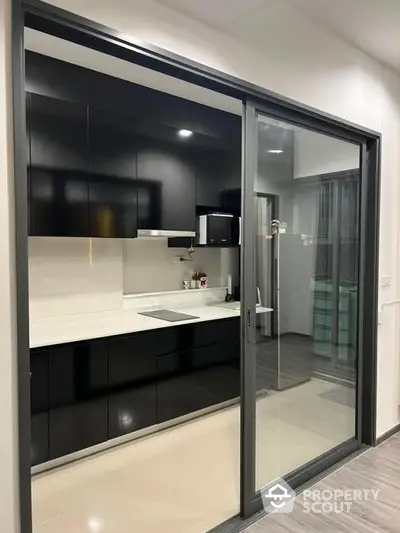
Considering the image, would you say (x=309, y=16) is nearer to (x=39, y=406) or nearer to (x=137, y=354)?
(x=137, y=354)

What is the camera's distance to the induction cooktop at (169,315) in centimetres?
356

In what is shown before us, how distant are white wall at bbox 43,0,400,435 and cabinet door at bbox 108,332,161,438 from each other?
1822mm

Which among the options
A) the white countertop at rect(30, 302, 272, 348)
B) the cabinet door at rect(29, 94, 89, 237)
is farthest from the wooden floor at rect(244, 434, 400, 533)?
the cabinet door at rect(29, 94, 89, 237)

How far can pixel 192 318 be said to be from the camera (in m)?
3.61

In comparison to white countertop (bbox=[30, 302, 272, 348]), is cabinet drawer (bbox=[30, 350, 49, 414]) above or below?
below

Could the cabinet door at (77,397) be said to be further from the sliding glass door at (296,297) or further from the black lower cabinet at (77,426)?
the sliding glass door at (296,297)

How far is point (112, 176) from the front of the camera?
126 inches

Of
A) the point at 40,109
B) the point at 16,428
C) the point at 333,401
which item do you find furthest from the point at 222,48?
the point at 333,401

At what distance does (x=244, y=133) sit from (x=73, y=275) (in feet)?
6.38

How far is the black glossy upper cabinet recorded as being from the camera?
3.08 m

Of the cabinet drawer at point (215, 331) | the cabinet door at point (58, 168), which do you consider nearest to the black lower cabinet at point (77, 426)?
the cabinet drawer at point (215, 331)

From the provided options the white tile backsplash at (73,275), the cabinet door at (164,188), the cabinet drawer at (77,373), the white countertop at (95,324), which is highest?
the cabinet door at (164,188)

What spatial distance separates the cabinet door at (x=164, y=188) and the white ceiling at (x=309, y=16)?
1.48 meters

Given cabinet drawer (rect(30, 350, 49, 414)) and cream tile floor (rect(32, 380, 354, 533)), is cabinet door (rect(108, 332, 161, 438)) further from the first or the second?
cabinet drawer (rect(30, 350, 49, 414))
